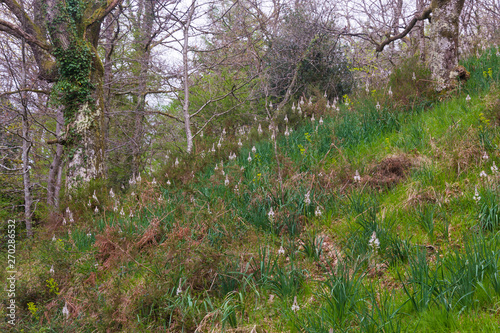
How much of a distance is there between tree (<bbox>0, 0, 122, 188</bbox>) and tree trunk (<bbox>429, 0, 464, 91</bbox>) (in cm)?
775

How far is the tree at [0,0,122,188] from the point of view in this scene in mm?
7637

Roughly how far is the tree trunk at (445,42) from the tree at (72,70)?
775 cm

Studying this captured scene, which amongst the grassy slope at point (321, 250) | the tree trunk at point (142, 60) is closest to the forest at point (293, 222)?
the grassy slope at point (321, 250)

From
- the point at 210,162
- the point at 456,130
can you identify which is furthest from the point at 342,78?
the point at 456,130

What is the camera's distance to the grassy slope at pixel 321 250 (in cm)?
227

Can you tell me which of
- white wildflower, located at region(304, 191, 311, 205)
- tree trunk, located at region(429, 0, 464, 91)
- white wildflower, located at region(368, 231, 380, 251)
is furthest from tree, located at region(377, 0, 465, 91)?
white wildflower, located at region(368, 231, 380, 251)

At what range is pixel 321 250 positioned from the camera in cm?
338

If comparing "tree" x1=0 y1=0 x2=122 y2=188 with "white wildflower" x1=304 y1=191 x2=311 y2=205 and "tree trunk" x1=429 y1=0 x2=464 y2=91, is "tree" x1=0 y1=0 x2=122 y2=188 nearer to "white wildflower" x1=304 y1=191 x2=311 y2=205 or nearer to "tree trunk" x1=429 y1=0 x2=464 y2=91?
"white wildflower" x1=304 y1=191 x2=311 y2=205

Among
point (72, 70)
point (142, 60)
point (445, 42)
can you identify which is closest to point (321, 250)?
point (445, 42)

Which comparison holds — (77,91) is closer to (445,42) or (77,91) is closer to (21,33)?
(21,33)

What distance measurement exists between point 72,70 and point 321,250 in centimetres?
746

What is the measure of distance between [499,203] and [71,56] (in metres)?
8.68

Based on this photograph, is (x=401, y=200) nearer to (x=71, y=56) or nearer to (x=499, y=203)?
(x=499, y=203)

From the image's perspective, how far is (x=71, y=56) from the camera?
772 centimetres
